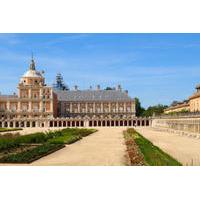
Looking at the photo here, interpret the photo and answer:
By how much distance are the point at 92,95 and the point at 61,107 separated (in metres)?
8.02

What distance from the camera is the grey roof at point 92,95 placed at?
4257 inches

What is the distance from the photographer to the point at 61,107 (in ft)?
356

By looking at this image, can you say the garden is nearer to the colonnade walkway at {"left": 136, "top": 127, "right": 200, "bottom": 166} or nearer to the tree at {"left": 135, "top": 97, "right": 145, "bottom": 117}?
the colonnade walkway at {"left": 136, "top": 127, "right": 200, "bottom": 166}

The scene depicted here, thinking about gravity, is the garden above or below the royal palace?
below

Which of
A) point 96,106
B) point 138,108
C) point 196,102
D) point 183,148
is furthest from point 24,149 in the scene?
point 138,108

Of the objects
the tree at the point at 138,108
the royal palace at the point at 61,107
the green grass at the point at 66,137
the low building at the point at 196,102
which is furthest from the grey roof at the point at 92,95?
the green grass at the point at 66,137

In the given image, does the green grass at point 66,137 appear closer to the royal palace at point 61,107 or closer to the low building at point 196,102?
the low building at point 196,102

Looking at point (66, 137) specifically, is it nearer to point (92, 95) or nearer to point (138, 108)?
point (92, 95)

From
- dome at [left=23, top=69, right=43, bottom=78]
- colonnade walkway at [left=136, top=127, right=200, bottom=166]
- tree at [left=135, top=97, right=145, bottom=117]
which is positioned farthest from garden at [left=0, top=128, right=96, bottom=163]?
tree at [left=135, top=97, right=145, bottom=117]

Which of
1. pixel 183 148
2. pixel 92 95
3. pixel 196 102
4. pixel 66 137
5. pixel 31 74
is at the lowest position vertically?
pixel 183 148

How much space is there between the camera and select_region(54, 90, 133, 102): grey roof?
108 metres

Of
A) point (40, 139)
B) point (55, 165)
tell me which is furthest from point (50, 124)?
point (55, 165)
